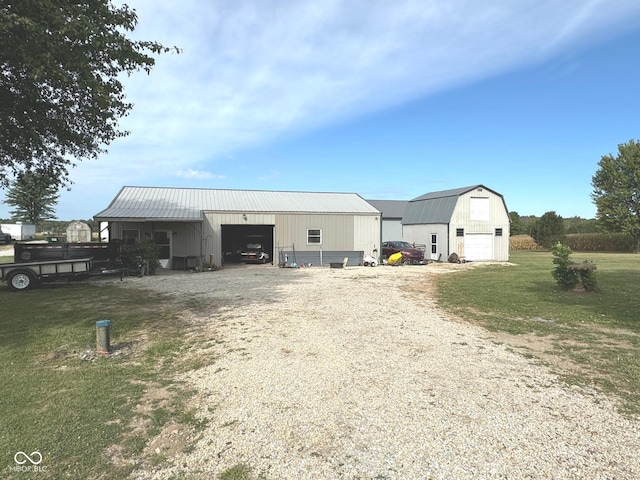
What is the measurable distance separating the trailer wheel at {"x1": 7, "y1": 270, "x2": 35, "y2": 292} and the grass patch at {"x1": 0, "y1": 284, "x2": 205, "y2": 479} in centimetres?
426

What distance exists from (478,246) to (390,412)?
992 inches

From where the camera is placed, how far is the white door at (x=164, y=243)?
2064cm

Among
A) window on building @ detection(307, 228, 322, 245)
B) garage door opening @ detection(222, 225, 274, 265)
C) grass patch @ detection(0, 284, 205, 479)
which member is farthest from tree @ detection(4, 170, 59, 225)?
grass patch @ detection(0, 284, 205, 479)

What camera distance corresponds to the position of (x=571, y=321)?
855cm

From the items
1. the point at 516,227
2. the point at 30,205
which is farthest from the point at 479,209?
the point at 30,205

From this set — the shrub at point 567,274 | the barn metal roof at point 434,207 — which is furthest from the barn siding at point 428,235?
the shrub at point 567,274

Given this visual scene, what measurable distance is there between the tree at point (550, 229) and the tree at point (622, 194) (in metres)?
4.95

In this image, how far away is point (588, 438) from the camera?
12.1 ft

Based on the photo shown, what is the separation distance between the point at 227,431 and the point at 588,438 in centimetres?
351

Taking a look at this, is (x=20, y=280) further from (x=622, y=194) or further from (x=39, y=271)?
(x=622, y=194)

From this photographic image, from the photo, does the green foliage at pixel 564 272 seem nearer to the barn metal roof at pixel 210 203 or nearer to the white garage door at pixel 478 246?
the barn metal roof at pixel 210 203

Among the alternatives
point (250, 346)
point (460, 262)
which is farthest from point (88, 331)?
point (460, 262)

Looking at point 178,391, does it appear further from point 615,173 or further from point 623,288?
point 615,173

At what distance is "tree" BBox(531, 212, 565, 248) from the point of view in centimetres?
3944
